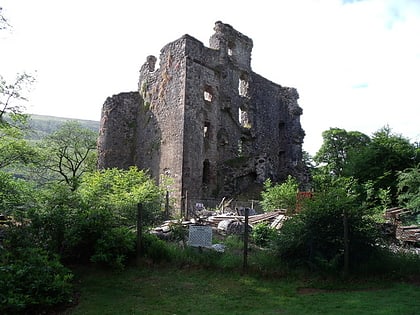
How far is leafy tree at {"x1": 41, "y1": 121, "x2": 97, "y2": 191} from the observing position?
110 feet

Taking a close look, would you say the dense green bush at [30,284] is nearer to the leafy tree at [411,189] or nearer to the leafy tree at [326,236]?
the leafy tree at [326,236]

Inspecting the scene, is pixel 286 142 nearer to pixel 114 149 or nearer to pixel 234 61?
pixel 234 61

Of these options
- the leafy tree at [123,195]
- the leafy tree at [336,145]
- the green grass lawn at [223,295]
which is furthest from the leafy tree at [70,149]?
the green grass lawn at [223,295]

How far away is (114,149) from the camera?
2523 cm

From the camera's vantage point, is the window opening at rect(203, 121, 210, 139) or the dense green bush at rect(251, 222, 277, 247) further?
the window opening at rect(203, 121, 210, 139)

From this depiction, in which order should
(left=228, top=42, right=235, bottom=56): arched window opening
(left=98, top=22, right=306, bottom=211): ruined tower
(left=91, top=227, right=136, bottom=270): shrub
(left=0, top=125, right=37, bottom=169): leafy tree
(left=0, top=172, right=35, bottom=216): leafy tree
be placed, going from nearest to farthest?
1. (left=91, top=227, right=136, bottom=270): shrub
2. (left=0, top=172, right=35, bottom=216): leafy tree
3. (left=0, top=125, right=37, bottom=169): leafy tree
4. (left=98, top=22, right=306, bottom=211): ruined tower
5. (left=228, top=42, right=235, bottom=56): arched window opening

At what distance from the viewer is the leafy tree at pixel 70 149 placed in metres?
33.6

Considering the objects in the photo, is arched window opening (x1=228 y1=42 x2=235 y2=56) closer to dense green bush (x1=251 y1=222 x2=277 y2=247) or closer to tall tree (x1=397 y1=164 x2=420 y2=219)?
tall tree (x1=397 y1=164 x2=420 y2=219)

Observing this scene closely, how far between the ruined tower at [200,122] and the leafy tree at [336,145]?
1204cm

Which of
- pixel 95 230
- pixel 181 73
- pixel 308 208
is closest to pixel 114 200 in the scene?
pixel 95 230

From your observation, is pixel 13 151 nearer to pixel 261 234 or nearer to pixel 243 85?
pixel 261 234

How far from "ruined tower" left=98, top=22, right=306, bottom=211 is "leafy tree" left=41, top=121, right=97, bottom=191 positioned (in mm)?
9850

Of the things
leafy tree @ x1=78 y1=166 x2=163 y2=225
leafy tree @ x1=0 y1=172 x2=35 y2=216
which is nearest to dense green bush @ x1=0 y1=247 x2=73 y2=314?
leafy tree @ x1=0 y1=172 x2=35 y2=216

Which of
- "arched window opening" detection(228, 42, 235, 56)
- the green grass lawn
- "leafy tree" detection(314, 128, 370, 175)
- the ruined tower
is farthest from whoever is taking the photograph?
"leafy tree" detection(314, 128, 370, 175)
